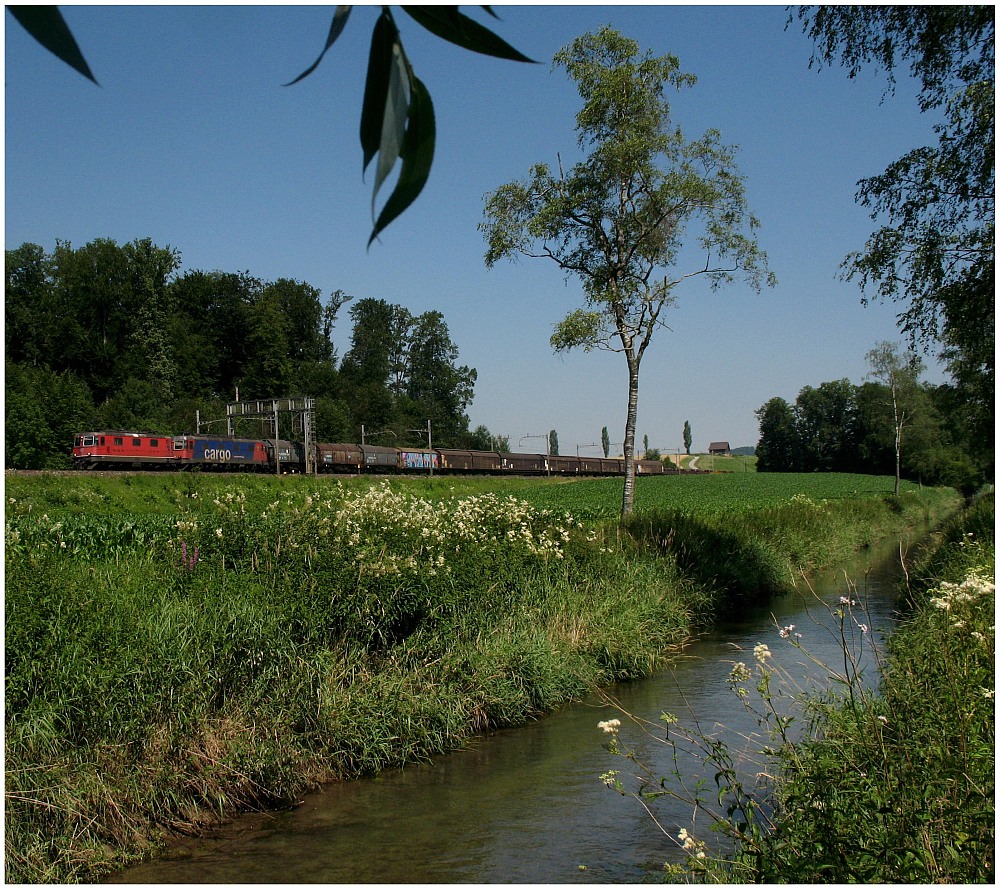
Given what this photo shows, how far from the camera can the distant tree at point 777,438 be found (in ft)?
339

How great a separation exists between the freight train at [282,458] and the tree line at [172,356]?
342 centimetres

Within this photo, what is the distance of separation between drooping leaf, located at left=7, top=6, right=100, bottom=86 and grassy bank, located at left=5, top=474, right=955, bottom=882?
20.2ft

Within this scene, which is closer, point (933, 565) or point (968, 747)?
point (968, 747)

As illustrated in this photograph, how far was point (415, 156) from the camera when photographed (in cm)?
78

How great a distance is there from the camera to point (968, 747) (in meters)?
4.23

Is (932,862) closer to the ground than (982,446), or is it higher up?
closer to the ground

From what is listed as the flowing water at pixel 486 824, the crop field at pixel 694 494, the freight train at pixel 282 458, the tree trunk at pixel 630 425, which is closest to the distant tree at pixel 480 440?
the freight train at pixel 282 458

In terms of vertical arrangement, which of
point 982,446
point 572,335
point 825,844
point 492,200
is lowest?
point 825,844

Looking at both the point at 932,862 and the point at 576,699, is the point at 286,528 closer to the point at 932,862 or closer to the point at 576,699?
the point at 576,699

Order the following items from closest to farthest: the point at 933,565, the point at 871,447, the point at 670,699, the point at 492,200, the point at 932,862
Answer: the point at 932,862 → the point at 670,699 → the point at 933,565 → the point at 492,200 → the point at 871,447

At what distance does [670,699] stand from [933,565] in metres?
6.08

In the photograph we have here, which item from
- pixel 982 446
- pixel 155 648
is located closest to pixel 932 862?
pixel 155 648

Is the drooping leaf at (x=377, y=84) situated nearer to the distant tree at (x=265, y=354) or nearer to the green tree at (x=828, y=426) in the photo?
the distant tree at (x=265, y=354)

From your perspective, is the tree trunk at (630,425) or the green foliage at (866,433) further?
the green foliage at (866,433)
